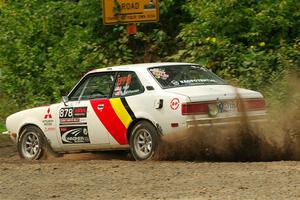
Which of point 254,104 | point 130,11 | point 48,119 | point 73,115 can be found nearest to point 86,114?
point 73,115

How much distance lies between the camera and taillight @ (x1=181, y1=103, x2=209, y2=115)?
11156 millimetres

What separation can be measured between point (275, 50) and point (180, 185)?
8870 millimetres

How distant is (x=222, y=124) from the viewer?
11.4 metres

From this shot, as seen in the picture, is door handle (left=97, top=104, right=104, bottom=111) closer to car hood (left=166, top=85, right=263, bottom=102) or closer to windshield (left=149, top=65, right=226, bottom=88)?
windshield (left=149, top=65, right=226, bottom=88)

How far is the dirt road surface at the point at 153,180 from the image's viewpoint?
8.39 metres

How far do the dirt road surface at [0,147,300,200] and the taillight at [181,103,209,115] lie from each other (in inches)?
28.2

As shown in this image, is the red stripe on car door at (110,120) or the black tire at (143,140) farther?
the red stripe on car door at (110,120)

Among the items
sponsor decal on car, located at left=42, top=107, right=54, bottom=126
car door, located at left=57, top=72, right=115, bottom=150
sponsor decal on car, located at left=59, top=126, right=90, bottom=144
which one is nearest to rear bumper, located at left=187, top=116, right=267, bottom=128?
car door, located at left=57, top=72, right=115, bottom=150

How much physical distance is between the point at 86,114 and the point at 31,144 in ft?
5.37

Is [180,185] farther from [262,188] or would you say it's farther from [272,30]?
[272,30]

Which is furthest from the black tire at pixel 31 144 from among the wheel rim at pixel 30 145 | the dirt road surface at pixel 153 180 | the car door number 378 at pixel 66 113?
the dirt road surface at pixel 153 180

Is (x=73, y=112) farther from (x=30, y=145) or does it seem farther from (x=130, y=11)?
(x=130, y=11)

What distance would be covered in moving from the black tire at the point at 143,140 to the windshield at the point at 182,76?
69cm

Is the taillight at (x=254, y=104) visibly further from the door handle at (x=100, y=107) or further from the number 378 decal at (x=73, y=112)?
the number 378 decal at (x=73, y=112)
